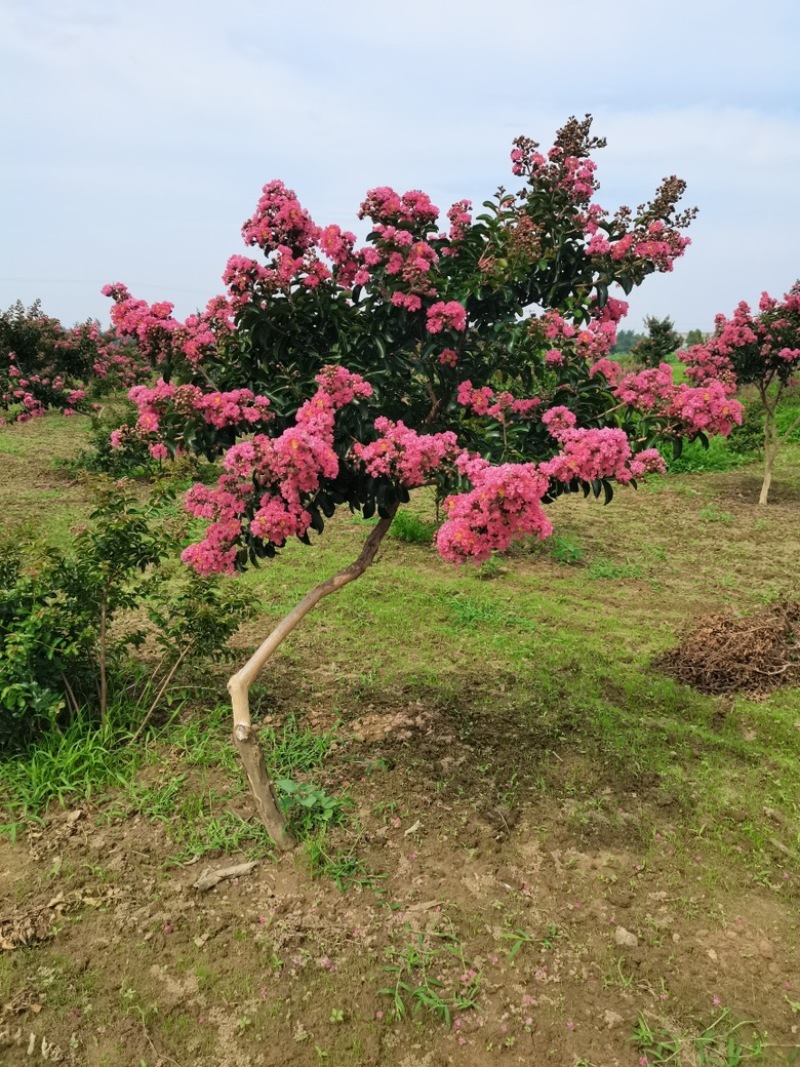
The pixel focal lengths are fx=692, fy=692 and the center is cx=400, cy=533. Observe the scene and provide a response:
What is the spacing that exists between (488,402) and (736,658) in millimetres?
2908

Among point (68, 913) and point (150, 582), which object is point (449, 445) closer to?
point (150, 582)

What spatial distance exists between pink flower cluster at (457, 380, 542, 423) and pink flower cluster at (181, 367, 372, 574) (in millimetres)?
500

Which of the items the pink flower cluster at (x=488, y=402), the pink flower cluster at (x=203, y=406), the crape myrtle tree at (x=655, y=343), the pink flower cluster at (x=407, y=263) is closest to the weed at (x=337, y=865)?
the pink flower cluster at (x=203, y=406)

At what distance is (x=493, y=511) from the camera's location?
91.7 inches

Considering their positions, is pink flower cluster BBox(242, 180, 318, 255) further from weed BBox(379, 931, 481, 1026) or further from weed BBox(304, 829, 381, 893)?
weed BBox(379, 931, 481, 1026)

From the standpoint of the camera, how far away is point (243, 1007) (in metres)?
2.30

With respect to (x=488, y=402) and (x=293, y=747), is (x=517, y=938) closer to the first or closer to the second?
(x=293, y=747)

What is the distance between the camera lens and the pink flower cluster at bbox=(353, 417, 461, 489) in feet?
8.43

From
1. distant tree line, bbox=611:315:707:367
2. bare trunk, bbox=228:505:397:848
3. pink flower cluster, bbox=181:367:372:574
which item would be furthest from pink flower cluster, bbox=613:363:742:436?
distant tree line, bbox=611:315:707:367

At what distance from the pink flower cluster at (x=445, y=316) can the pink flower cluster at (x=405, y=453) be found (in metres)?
0.48

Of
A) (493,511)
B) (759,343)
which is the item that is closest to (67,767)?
(493,511)

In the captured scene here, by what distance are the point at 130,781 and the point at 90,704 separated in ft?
1.96

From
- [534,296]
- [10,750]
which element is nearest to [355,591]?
[10,750]

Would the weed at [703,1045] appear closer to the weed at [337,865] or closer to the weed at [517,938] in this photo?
the weed at [517,938]
